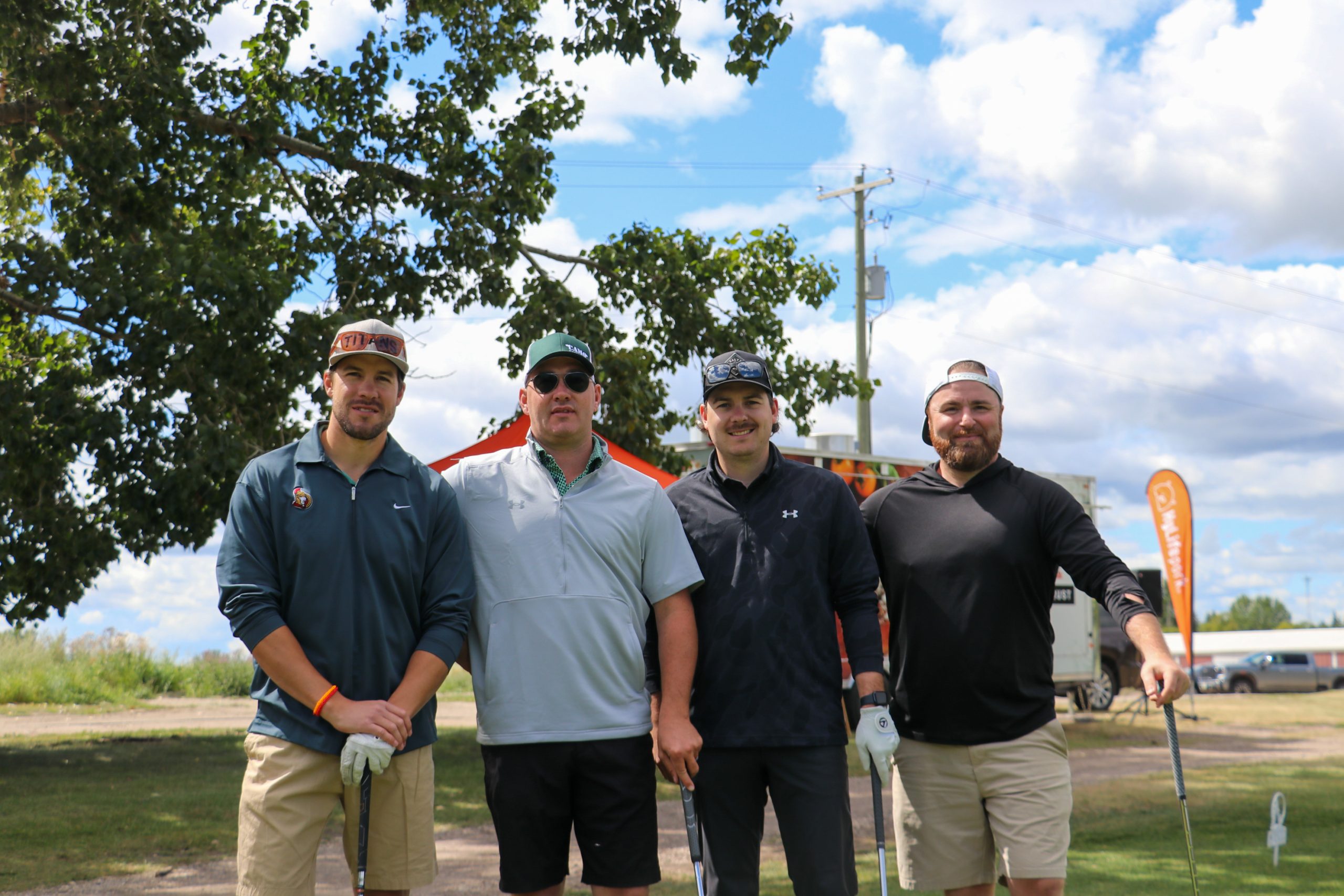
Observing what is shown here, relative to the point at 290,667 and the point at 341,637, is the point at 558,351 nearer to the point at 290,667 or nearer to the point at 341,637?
the point at 341,637

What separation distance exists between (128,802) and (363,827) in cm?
787

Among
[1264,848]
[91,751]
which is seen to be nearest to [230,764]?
[91,751]

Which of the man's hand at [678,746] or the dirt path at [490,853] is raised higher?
the man's hand at [678,746]

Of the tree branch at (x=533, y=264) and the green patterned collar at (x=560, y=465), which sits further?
the tree branch at (x=533, y=264)

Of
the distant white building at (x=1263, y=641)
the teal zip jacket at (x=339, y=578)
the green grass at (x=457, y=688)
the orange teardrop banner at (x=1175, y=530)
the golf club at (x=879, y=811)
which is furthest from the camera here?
the distant white building at (x=1263, y=641)

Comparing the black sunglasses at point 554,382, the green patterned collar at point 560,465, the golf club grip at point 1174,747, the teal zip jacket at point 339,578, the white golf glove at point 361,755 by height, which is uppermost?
the black sunglasses at point 554,382

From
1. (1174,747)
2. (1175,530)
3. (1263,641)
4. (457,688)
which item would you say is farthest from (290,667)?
(1263,641)

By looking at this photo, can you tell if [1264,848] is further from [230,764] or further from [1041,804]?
[230,764]

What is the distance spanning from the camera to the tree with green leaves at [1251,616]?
94744 mm

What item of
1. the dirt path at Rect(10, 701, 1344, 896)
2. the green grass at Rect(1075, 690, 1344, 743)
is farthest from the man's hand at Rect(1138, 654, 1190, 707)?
the green grass at Rect(1075, 690, 1344, 743)

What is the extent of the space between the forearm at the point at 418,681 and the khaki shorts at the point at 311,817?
7.7 inches

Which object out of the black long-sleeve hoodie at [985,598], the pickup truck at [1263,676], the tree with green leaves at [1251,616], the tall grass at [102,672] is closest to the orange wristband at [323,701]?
the black long-sleeve hoodie at [985,598]

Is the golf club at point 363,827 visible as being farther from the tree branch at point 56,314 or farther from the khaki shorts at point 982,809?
the tree branch at point 56,314

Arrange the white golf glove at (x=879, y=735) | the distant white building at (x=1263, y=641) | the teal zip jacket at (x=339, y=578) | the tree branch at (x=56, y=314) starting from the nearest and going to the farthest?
the teal zip jacket at (x=339, y=578)
the white golf glove at (x=879, y=735)
the tree branch at (x=56, y=314)
the distant white building at (x=1263, y=641)
